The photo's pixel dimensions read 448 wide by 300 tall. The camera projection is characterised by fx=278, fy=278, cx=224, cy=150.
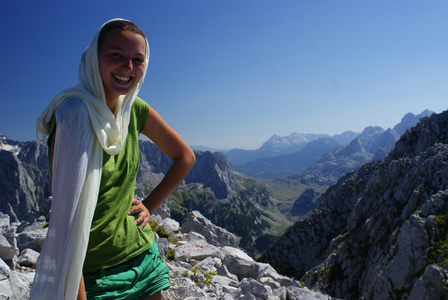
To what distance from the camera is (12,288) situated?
5.99 metres

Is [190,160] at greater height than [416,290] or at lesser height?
greater

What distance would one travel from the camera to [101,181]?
10.3ft

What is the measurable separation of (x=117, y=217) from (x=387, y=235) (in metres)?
50.8

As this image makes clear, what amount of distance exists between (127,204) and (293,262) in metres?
75.7

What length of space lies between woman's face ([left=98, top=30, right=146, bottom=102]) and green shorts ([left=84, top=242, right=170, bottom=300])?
2101mm

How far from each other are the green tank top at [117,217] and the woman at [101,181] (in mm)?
11

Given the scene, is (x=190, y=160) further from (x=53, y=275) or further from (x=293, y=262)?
(x=293, y=262)

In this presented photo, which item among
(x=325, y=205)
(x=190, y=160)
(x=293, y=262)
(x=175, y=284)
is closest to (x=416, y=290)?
(x=175, y=284)

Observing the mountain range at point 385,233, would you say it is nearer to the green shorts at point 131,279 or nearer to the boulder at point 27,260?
the boulder at point 27,260

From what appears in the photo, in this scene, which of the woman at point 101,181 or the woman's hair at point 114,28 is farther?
the woman's hair at point 114,28

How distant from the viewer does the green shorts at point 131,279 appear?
10.6 ft

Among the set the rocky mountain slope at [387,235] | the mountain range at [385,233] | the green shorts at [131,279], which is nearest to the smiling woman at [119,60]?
the green shorts at [131,279]

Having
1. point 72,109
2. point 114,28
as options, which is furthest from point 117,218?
point 114,28

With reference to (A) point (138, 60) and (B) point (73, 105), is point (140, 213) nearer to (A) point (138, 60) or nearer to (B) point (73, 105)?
(B) point (73, 105)
